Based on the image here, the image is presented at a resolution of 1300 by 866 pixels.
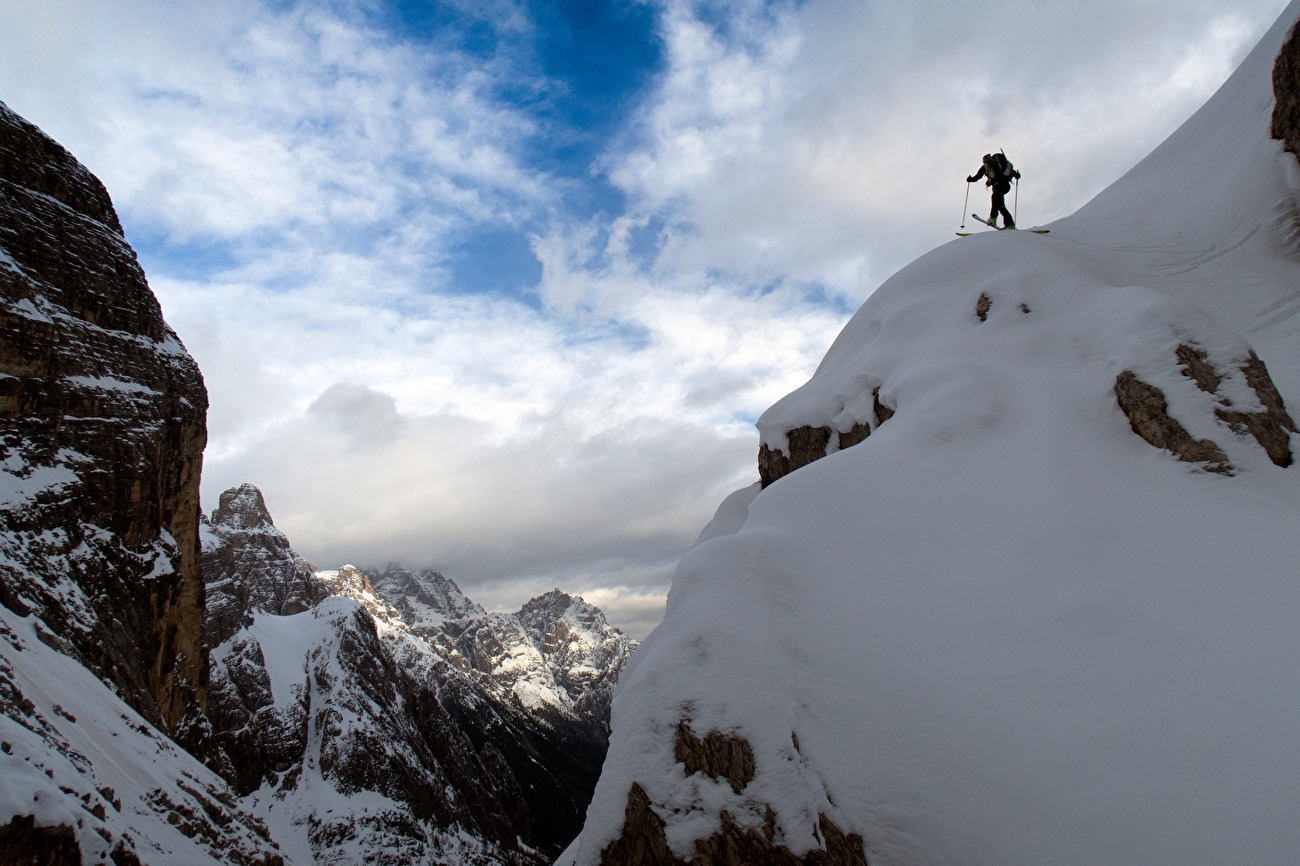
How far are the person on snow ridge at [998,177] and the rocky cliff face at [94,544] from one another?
112 feet

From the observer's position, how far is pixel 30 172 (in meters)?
25.6

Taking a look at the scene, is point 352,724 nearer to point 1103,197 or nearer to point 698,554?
point 698,554

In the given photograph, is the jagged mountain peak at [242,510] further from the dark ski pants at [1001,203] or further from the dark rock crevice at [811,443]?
the dark ski pants at [1001,203]

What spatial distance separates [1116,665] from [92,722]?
2341cm

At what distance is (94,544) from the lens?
2414 cm

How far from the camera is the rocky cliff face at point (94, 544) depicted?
13.1 meters

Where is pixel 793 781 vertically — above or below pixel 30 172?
below

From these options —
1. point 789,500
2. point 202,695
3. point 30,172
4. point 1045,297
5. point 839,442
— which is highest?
point 30,172

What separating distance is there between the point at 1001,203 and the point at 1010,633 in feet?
74.4

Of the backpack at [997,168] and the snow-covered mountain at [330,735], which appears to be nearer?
the backpack at [997,168]

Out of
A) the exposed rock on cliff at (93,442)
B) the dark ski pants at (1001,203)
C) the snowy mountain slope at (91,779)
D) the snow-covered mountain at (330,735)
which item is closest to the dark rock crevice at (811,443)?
the dark ski pants at (1001,203)

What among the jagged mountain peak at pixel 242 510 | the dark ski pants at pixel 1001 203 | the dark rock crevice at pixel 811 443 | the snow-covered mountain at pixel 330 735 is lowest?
the snow-covered mountain at pixel 330 735

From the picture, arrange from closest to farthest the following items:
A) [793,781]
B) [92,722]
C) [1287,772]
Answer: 1. [1287,772]
2. [793,781]
3. [92,722]

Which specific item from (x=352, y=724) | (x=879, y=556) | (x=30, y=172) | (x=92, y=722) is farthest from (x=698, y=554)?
(x=352, y=724)
